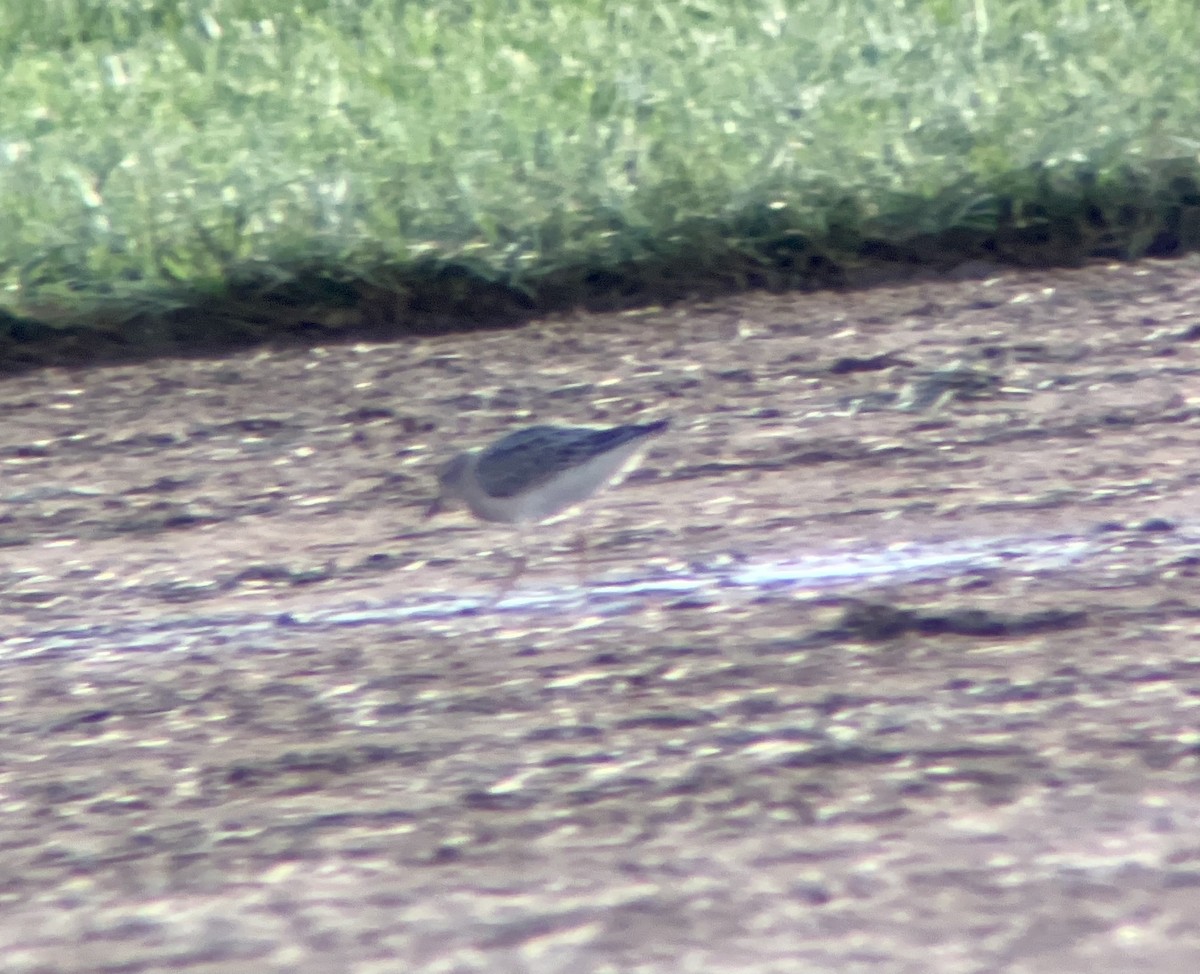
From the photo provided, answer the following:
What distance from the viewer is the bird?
4816 mm

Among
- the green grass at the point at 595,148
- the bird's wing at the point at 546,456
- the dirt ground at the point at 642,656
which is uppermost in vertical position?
the green grass at the point at 595,148

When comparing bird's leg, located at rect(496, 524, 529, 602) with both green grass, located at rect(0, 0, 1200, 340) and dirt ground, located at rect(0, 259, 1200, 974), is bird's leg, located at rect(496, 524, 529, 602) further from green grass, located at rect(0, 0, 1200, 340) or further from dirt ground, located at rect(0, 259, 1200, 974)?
green grass, located at rect(0, 0, 1200, 340)

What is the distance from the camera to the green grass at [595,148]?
6516mm

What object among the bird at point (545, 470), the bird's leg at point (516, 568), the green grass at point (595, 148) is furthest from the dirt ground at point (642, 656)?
the green grass at point (595, 148)

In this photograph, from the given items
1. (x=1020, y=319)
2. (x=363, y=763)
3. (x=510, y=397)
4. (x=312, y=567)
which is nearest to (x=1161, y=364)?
(x=1020, y=319)

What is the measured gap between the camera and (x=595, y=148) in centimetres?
709

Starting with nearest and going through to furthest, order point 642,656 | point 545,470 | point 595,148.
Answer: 1. point 642,656
2. point 545,470
3. point 595,148

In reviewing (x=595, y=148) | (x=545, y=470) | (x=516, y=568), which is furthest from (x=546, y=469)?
(x=595, y=148)

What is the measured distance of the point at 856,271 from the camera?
6.47 m

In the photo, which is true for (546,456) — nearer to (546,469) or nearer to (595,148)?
(546,469)

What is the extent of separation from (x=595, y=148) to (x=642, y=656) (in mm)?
3285

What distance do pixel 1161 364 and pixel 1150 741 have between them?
7.37 feet

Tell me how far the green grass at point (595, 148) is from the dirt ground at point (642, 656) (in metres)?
0.31

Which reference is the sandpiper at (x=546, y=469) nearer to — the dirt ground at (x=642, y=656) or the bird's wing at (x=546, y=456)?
the bird's wing at (x=546, y=456)
